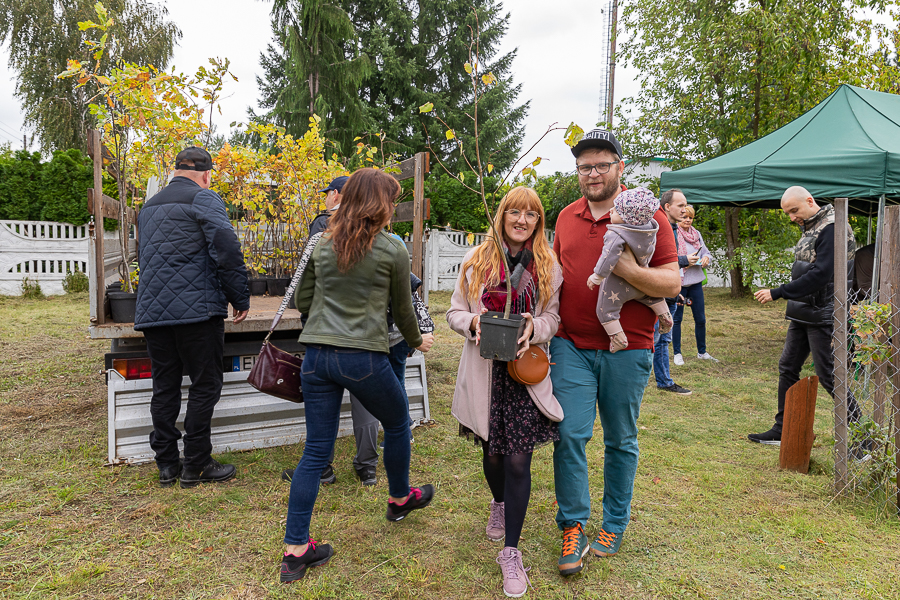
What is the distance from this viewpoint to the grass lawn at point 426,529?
2.42 metres

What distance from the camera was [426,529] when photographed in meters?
2.93

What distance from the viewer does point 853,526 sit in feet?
9.70

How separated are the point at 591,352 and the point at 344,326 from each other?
1.10 m

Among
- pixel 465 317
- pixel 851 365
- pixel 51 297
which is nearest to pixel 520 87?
pixel 51 297

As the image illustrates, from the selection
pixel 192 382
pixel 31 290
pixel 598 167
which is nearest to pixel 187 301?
pixel 192 382

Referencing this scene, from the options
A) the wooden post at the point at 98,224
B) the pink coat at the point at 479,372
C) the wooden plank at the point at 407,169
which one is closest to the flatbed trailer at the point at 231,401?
the wooden post at the point at 98,224

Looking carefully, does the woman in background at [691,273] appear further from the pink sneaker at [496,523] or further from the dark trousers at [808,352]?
the pink sneaker at [496,523]

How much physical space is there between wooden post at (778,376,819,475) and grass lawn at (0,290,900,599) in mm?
126

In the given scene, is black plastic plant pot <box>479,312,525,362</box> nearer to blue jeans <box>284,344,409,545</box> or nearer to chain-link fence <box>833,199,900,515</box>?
blue jeans <box>284,344,409,545</box>

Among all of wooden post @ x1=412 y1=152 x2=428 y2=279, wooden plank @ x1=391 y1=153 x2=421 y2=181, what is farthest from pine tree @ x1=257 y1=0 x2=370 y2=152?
wooden post @ x1=412 y1=152 x2=428 y2=279

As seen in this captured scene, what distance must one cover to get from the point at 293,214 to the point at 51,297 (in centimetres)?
883

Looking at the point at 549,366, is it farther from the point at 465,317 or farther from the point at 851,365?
the point at 851,365

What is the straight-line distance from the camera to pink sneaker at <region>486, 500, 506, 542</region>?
281cm

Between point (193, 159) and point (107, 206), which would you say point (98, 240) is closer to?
point (107, 206)
